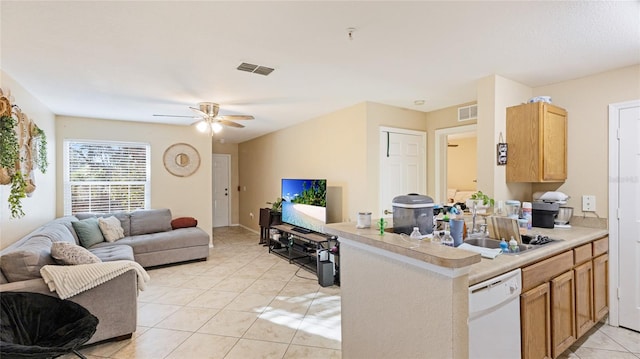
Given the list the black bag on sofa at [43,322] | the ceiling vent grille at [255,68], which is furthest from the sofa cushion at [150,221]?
the ceiling vent grille at [255,68]

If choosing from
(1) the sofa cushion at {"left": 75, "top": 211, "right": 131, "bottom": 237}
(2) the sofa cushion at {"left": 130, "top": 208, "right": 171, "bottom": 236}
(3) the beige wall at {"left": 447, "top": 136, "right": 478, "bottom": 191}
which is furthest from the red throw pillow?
(3) the beige wall at {"left": 447, "top": 136, "right": 478, "bottom": 191}

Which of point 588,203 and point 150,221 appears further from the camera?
point 150,221

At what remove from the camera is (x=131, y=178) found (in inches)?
209

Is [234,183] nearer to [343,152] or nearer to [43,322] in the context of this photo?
[343,152]

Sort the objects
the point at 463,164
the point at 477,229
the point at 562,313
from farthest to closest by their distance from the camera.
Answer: the point at 463,164 < the point at 477,229 < the point at 562,313

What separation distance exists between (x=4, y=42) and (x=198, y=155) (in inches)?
144

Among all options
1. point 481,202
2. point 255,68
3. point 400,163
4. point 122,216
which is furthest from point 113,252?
point 481,202

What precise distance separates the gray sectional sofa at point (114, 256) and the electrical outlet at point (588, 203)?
4223mm

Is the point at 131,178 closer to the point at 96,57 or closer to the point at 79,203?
the point at 79,203

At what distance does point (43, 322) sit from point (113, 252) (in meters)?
2.03

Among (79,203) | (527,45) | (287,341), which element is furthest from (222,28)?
(79,203)

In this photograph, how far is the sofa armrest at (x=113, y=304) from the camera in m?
2.45

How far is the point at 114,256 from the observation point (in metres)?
3.57

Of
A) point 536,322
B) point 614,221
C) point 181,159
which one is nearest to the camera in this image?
point 536,322
